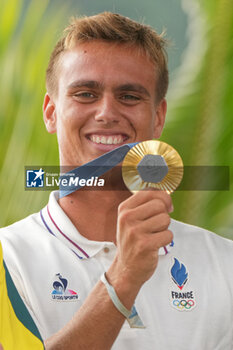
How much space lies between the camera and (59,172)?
1.26 meters

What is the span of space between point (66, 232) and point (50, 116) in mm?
267

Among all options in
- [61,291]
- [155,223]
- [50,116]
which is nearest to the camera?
[155,223]

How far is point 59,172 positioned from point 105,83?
9.3 inches

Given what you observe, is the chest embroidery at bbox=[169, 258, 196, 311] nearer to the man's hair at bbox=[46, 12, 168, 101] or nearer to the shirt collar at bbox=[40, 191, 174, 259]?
the shirt collar at bbox=[40, 191, 174, 259]

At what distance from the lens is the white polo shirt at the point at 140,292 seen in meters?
1.10

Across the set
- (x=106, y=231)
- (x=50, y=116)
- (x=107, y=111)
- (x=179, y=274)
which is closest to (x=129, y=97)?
(x=107, y=111)

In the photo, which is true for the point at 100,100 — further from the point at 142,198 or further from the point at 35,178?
the point at 142,198

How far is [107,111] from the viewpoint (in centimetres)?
116

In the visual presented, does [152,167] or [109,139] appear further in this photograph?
[109,139]

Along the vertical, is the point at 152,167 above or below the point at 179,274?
above

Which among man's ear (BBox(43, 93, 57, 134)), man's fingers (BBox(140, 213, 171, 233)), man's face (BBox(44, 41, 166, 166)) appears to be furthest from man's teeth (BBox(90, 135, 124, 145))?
man's fingers (BBox(140, 213, 171, 233))

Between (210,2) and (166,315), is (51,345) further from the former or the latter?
(210,2)

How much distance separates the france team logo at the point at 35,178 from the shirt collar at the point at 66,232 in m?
0.06

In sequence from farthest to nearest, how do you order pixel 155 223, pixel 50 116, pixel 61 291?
pixel 50 116
pixel 61 291
pixel 155 223
